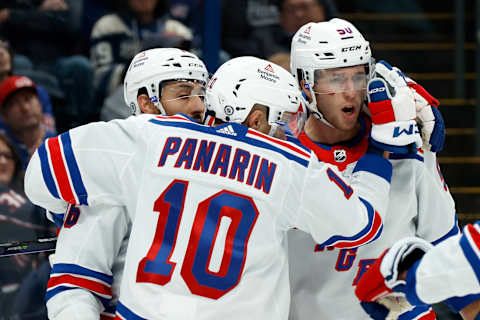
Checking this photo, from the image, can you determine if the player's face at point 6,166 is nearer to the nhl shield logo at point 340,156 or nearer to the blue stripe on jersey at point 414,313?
the nhl shield logo at point 340,156

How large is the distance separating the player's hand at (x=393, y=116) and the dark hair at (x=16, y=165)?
79.7 inches

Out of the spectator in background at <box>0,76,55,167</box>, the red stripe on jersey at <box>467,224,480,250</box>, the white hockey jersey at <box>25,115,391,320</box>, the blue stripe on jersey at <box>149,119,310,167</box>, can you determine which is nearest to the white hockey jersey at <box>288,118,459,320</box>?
the white hockey jersey at <box>25,115,391,320</box>

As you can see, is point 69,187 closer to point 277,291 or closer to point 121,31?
point 277,291

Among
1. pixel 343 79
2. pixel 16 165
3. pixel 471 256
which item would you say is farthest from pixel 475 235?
pixel 16 165

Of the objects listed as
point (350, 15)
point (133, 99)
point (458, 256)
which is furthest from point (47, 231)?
point (350, 15)

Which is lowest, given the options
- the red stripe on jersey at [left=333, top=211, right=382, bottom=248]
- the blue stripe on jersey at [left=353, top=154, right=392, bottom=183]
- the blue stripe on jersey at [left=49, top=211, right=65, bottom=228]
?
the red stripe on jersey at [left=333, top=211, right=382, bottom=248]

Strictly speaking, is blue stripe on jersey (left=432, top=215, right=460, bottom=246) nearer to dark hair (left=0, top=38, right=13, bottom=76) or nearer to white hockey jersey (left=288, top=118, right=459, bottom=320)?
white hockey jersey (left=288, top=118, right=459, bottom=320)

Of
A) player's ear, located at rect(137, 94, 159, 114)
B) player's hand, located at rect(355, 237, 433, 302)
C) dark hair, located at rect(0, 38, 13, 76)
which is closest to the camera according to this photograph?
player's hand, located at rect(355, 237, 433, 302)

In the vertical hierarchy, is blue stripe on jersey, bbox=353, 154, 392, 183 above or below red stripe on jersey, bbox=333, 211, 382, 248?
above

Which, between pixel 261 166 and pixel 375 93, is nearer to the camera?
pixel 261 166

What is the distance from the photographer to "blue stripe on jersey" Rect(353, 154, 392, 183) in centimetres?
228

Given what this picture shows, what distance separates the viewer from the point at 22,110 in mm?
4156

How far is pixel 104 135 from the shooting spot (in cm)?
224

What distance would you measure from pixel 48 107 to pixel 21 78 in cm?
19
